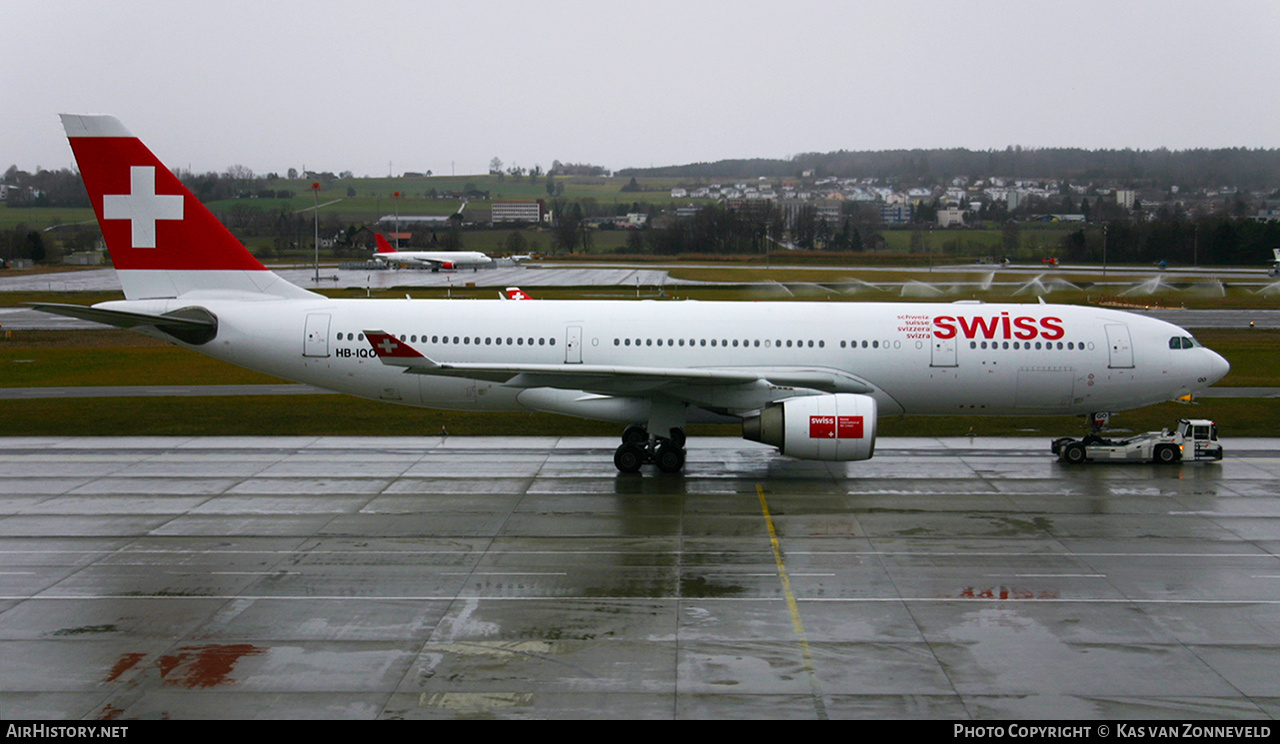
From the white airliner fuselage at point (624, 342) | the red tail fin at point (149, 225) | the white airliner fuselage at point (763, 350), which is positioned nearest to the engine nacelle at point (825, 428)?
the white airliner fuselage at point (624, 342)

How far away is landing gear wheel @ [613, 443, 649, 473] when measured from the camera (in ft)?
77.3

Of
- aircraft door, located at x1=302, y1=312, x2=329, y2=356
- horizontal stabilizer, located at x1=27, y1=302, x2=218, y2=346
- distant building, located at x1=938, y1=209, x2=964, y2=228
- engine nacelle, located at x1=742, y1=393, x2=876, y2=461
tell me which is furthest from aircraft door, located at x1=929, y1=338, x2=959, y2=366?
distant building, located at x1=938, y1=209, x2=964, y2=228

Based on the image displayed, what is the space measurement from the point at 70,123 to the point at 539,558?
16826 millimetres

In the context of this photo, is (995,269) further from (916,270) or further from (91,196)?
(91,196)

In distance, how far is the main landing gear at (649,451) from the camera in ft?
77.3

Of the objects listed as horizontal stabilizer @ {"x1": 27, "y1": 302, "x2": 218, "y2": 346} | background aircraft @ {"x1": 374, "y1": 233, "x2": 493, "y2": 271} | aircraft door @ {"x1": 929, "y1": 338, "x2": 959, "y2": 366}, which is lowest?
aircraft door @ {"x1": 929, "y1": 338, "x2": 959, "y2": 366}

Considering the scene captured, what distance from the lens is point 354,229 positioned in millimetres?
144125

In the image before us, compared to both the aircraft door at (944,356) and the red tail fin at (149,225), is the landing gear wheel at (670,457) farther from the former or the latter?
the red tail fin at (149,225)

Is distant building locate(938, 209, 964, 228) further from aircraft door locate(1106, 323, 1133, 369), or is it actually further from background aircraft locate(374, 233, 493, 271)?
aircraft door locate(1106, 323, 1133, 369)

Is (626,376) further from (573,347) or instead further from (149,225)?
(149,225)

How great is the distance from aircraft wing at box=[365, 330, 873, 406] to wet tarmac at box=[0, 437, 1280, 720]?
2081mm

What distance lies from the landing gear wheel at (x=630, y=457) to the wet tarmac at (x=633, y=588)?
330 millimetres
